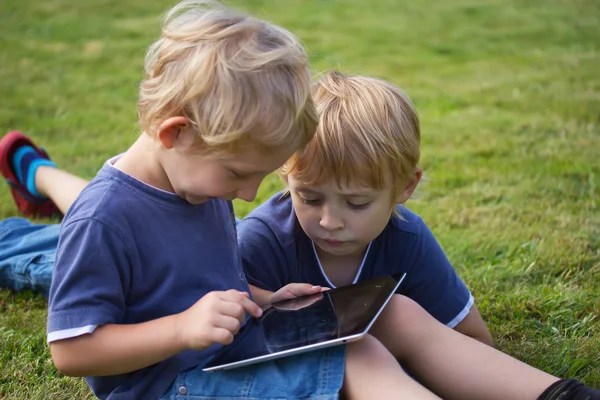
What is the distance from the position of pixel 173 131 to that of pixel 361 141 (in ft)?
2.04

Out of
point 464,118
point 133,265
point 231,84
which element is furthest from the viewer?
point 464,118

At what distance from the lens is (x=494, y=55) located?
659cm

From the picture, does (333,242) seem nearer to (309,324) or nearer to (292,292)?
(292,292)

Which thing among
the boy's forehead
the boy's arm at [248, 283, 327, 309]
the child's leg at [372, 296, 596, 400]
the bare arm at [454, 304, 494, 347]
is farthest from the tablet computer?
the bare arm at [454, 304, 494, 347]

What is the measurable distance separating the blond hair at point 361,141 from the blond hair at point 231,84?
318 mm

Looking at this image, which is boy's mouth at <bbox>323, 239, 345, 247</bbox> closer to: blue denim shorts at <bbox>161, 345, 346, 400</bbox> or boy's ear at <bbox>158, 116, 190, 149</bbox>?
blue denim shorts at <bbox>161, 345, 346, 400</bbox>

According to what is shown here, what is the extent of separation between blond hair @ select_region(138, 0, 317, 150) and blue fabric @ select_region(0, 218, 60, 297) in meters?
1.26

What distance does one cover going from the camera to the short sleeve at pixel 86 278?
5.84ft

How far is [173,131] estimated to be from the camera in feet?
6.02

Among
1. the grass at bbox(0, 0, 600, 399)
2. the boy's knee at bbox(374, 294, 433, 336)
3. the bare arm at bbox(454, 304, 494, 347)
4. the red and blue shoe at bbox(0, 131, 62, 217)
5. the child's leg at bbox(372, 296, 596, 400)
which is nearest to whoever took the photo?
the child's leg at bbox(372, 296, 596, 400)

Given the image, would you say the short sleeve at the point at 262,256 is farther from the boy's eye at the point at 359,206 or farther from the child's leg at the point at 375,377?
the child's leg at the point at 375,377

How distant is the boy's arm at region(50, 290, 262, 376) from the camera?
1765 millimetres

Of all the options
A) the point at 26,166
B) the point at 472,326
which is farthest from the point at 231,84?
the point at 26,166

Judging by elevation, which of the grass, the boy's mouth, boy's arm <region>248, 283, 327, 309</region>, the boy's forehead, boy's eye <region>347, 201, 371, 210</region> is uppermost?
the boy's forehead
